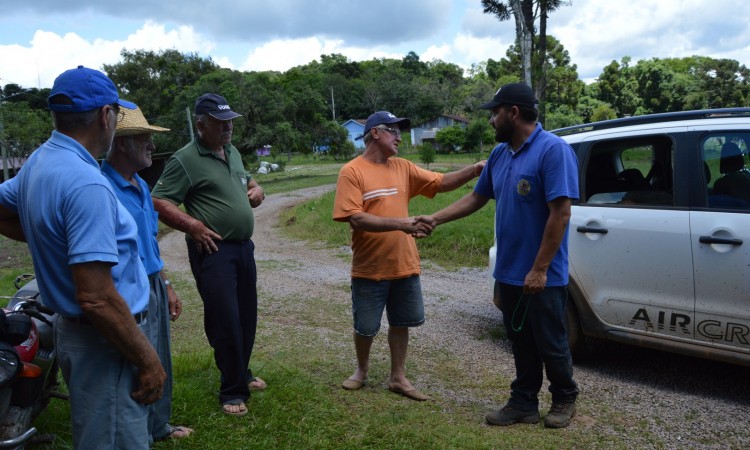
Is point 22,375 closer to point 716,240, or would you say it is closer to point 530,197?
point 530,197

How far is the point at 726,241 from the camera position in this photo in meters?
4.04

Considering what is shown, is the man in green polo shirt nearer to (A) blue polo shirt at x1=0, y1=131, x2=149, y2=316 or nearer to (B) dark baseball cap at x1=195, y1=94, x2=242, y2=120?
(B) dark baseball cap at x1=195, y1=94, x2=242, y2=120

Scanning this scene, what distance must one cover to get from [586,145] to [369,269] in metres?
2.07

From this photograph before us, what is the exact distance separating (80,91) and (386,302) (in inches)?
104

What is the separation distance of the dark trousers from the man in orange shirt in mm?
699

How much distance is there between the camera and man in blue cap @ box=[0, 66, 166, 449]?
2107 mm

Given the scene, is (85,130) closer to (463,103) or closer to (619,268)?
(619,268)

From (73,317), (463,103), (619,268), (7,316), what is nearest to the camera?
(73,317)

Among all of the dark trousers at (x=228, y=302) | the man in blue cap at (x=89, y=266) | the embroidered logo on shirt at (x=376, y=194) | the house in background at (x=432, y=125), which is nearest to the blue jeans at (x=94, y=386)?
the man in blue cap at (x=89, y=266)

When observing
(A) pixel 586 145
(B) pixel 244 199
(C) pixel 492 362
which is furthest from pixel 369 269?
(A) pixel 586 145

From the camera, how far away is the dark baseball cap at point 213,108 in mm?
3846

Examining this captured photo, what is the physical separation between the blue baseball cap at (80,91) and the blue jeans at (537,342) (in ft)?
8.50

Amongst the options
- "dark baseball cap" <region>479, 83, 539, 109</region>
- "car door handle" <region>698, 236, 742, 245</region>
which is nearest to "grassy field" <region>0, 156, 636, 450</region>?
"car door handle" <region>698, 236, 742, 245</region>

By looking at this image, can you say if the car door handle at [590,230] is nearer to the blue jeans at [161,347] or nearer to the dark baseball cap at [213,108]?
the dark baseball cap at [213,108]
